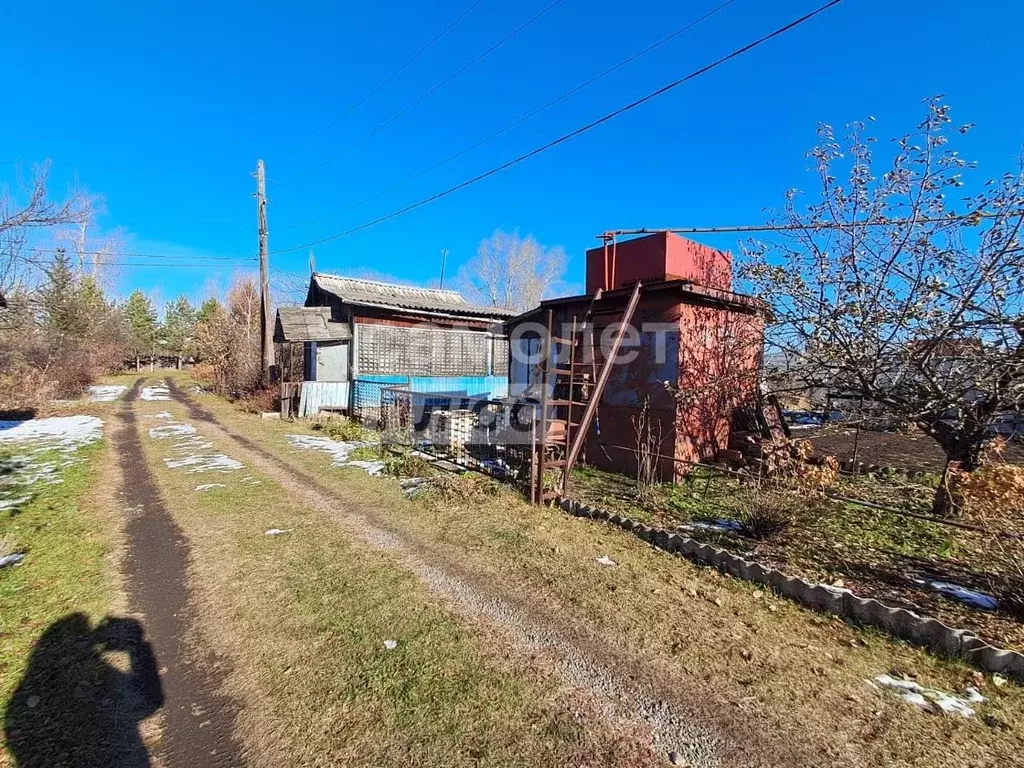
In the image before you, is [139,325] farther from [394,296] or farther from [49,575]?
[49,575]

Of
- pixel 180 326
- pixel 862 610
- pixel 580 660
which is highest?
pixel 180 326

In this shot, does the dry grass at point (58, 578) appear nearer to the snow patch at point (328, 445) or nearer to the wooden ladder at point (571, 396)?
the snow patch at point (328, 445)

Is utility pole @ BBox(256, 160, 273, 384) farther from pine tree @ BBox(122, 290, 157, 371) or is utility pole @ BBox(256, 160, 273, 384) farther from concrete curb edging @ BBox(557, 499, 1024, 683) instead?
pine tree @ BBox(122, 290, 157, 371)

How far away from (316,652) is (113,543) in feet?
10.7

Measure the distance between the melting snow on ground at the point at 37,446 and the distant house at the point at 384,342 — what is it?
5224mm

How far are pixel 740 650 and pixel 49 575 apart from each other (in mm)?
5460

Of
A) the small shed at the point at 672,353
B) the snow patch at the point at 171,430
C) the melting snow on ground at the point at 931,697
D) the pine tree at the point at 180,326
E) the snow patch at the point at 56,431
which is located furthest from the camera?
the pine tree at the point at 180,326

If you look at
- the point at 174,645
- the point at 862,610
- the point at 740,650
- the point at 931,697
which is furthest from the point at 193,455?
the point at 931,697

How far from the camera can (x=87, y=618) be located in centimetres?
323

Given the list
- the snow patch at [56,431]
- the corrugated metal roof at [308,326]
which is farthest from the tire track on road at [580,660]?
the corrugated metal roof at [308,326]

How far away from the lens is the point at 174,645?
2.99 meters

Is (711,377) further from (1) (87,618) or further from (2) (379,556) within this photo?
(1) (87,618)

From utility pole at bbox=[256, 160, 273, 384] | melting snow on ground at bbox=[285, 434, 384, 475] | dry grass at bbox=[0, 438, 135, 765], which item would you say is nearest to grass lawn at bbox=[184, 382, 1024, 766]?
dry grass at bbox=[0, 438, 135, 765]

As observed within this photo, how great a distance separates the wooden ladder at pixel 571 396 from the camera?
19.4 feet
